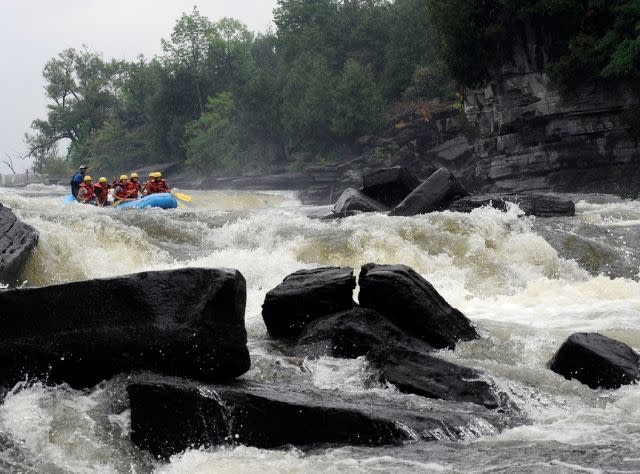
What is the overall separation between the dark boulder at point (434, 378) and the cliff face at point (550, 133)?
74.7 ft

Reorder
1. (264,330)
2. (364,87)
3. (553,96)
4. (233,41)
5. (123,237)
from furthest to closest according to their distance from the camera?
(233,41) → (364,87) → (553,96) → (123,237) → (264,330)

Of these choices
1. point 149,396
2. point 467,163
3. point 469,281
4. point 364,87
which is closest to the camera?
point 149,396

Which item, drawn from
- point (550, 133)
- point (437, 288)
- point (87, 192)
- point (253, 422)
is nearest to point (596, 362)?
point (253, 422)

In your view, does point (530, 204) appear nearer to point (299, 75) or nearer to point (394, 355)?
point (394, 355)

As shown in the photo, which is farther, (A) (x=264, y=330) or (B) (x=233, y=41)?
(B) (x=233, y=41)

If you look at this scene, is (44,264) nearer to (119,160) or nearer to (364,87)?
(364,87)

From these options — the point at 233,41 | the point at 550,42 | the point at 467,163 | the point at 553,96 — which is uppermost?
the point at 233,41

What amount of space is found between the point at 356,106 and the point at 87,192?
1002 inches

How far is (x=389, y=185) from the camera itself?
67.5 feet

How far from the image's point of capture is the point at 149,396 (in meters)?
5.35

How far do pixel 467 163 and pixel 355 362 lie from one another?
1332 inches

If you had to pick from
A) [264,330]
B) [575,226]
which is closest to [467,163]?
[575,226]

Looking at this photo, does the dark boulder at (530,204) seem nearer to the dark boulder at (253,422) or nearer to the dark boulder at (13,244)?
the dark boulder at (13,244)

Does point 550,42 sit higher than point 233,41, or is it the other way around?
point 233,41
